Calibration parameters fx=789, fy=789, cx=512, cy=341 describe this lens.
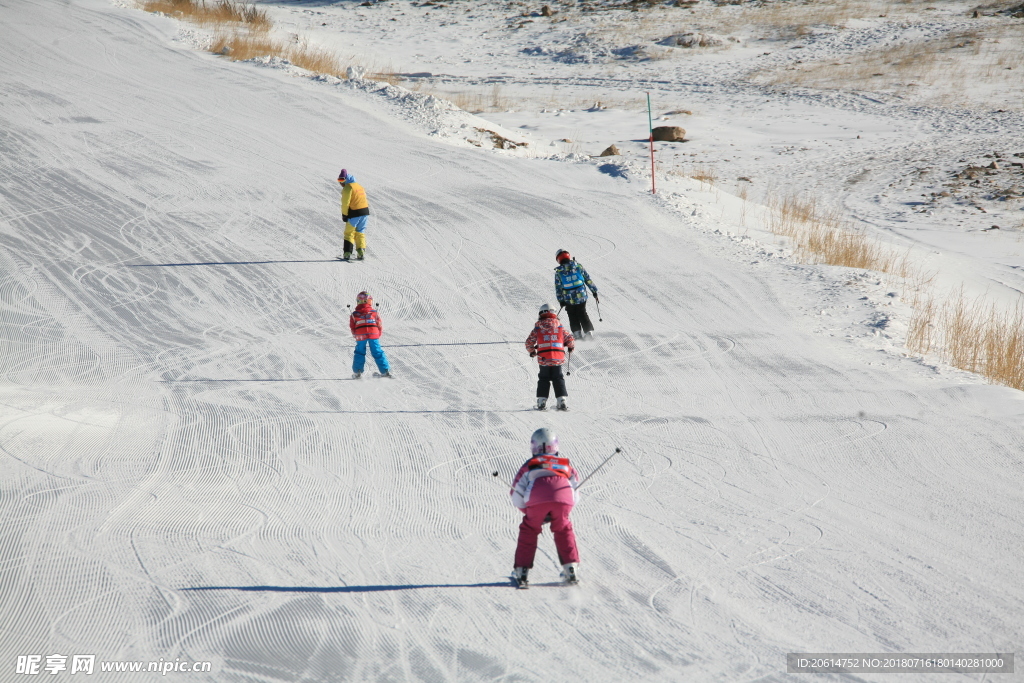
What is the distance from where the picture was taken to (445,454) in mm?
8984

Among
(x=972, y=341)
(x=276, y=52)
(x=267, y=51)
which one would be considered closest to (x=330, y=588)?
(x=972, y=341)

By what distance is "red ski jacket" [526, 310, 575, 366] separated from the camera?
9906 millimetres

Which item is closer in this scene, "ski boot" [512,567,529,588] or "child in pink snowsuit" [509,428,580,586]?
"child in pink snowsuit" [509,428,580,586]

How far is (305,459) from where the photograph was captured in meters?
8.83

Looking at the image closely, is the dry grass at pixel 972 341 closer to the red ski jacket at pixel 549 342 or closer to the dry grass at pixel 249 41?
the red ski jacket at pixel 549 342

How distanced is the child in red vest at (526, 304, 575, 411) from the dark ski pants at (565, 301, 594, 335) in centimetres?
218

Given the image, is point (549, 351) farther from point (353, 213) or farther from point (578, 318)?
point (353, 213)

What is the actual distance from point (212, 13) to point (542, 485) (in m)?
34.8

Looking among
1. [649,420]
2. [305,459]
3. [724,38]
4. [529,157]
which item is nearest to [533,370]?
[649,420]

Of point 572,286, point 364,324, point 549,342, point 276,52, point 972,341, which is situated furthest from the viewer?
point 276,52

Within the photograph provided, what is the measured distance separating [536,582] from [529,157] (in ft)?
56.3

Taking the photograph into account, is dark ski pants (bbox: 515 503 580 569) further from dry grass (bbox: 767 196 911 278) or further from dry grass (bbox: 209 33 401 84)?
dry grass (bbox: 209 33 401 84)

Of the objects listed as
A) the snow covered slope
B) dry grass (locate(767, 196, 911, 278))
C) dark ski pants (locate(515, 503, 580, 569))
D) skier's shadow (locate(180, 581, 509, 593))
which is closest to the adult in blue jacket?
the snow covered slope

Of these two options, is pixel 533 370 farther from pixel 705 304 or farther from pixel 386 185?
pixel 386 185
